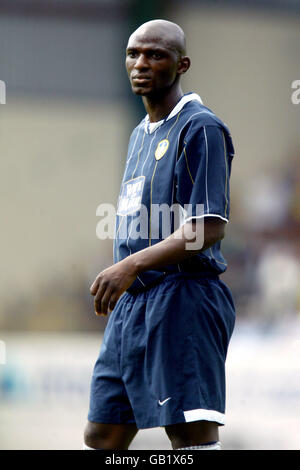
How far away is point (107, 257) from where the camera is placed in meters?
7.23

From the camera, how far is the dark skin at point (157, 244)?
8.36ft

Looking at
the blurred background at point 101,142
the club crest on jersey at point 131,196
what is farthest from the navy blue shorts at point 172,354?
the blurred background at point 101,142

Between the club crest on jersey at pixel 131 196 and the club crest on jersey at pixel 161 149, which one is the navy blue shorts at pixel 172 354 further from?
the club crest on jersey at pixel 161 149

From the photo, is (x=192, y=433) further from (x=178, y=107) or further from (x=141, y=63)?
(x=141, y=63)

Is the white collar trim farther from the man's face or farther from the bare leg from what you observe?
the bare leg

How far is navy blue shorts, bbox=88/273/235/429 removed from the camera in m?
2.61

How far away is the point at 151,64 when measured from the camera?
2.72m

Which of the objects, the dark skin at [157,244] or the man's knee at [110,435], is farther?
the man's knee at [110,435]

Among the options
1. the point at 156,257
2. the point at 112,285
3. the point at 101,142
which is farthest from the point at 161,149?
the point at 101,142

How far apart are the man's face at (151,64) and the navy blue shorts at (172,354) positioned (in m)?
0.58

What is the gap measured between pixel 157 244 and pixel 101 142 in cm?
509

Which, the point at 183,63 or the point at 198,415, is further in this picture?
the point at 183,63

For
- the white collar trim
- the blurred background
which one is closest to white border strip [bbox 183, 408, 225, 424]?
the white collar trim

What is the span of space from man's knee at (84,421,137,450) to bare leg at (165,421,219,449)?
0.25 m
